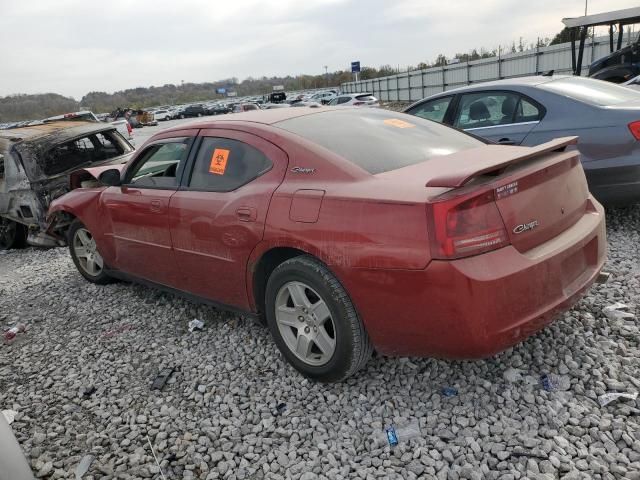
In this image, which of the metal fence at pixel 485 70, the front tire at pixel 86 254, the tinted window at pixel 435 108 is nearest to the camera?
the front tire at pixel 86 254

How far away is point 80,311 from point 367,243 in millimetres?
3368

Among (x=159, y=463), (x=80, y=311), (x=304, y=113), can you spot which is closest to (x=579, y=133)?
(x=304, y=113)

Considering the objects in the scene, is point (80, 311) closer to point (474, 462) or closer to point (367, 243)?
point (367, 243)

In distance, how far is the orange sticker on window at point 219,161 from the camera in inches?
136

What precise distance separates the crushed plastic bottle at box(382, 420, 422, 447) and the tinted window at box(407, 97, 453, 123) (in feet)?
14.0

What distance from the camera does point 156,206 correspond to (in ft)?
12.8

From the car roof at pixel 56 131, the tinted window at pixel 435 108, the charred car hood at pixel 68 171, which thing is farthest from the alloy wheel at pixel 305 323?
the car roof at pixel 56 131

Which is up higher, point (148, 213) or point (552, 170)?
point (552, 170)

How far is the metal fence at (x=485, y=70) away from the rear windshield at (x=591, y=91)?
1479 centimetres

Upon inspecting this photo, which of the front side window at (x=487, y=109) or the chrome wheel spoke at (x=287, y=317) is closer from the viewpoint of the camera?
the chrome wheel spoke at (x=287, y=317)

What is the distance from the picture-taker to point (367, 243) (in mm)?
2531

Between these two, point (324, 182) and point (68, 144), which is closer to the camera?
point (324, 182)

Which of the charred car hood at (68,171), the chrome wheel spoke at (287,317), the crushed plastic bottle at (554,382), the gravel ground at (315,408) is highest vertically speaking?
the charred car hood at (68,171)

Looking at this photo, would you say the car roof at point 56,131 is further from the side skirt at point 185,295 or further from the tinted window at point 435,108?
the tinted window at point 435,108
